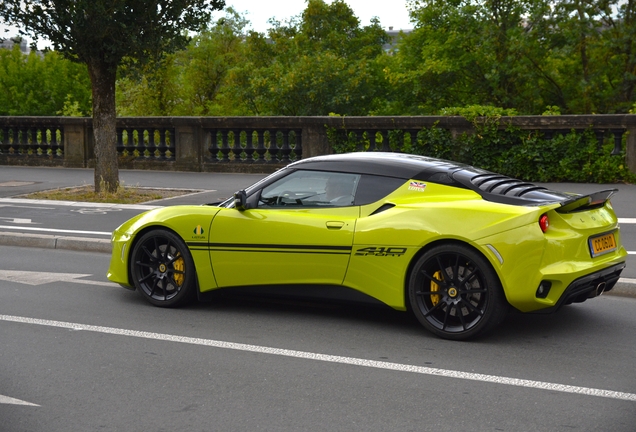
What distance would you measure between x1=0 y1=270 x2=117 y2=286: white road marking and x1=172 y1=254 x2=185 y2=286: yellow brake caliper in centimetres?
142

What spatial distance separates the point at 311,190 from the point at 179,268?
1322 mm

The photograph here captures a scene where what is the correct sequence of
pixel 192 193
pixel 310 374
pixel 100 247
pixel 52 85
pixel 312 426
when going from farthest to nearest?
pixel 52 85
pixel 192 193
pixel 100 247
pixel 310 374
pixel 312 426

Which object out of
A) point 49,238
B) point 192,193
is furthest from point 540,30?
point 49,238

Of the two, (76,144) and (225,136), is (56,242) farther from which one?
(76,144)

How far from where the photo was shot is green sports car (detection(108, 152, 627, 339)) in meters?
6.04

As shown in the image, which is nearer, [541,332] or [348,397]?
[348,397]

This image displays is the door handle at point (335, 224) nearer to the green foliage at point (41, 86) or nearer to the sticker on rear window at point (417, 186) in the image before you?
the sticker on rear window at point (417, 186)

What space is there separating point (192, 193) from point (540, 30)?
23416 millimetres

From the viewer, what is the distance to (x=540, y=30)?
35000 mm

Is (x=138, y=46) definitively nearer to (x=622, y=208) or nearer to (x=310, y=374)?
(x=622, y=208)

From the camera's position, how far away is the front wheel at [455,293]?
6055 millimetres

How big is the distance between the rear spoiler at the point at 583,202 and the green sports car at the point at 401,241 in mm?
11

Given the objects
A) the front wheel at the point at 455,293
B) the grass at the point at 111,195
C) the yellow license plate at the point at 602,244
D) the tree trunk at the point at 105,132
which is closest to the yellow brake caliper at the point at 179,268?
the front wheel at the point at 455,293

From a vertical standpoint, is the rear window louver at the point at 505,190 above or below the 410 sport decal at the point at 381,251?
above
